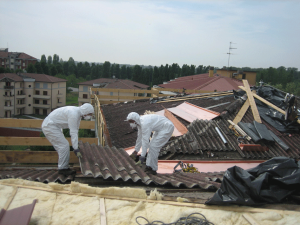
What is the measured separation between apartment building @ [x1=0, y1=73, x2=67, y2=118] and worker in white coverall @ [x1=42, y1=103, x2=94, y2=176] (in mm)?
39550

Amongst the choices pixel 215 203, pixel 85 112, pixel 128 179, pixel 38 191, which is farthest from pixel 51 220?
pixel 85 112

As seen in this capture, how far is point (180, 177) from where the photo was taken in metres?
4.79

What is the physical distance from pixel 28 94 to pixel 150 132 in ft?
149

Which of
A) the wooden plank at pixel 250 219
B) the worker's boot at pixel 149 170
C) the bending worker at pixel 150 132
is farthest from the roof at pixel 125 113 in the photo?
the wooden plank at pixel 250 219

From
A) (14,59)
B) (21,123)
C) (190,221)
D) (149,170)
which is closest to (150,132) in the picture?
(149,170)

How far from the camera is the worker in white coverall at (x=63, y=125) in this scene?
4.75 meters

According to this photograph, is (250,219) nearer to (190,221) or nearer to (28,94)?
(190,221)

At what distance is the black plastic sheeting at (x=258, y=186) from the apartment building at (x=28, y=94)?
42.7 metres

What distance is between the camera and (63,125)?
4926 mm

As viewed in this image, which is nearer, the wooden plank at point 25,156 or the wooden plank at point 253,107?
the wooden plank at point 25,156

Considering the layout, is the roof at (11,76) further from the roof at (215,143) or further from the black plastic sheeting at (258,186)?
the black plastic sheeting at (258,186)

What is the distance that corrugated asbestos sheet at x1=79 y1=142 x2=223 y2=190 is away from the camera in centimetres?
411

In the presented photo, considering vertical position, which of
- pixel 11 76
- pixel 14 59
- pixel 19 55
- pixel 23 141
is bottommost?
pixel 23 141

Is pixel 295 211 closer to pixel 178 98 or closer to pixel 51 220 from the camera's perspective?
pixel 51 220
